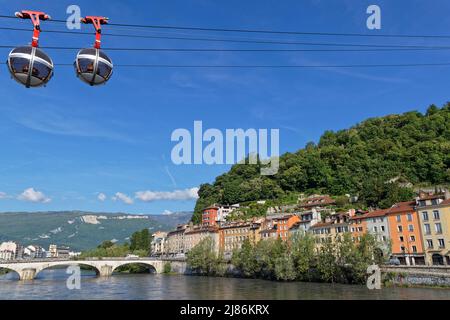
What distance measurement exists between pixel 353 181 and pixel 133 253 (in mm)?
63866

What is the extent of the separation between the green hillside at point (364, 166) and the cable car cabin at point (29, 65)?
74605mm

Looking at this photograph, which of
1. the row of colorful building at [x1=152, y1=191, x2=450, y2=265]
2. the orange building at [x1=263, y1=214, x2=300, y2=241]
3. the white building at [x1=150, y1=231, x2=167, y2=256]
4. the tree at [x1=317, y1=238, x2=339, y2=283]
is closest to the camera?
the tree at [x1=317, y1=238, x2=339, y2=283]

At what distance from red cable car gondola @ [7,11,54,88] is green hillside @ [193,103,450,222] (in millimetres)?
74631

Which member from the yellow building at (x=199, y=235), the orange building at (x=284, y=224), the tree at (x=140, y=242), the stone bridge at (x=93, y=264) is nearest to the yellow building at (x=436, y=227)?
the orange building at (x=284, y=224)

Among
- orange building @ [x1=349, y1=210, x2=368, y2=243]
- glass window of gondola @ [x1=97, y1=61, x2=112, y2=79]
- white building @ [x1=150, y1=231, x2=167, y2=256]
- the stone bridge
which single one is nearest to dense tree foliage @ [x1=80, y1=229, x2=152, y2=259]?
white building @ [x1=150, y1=231, x2=167, y2=256]

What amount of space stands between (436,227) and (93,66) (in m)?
50.0

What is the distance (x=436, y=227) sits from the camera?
4812 cm

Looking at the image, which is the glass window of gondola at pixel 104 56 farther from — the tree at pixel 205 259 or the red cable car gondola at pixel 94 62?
the tree at pixel 205 259

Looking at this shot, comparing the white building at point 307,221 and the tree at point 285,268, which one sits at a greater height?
the white building at point 307,221

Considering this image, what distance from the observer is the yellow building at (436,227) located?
46.8 m

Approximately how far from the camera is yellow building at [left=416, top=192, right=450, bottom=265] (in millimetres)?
46750

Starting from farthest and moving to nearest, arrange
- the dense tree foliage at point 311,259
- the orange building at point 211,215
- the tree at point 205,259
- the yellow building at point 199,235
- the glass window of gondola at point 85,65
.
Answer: the orange building at point 211,215
the yellow building at point 199,235
the tree at point 205,259
the dense tree foliage at point 311,259
the glass window of gondola at point 85,65

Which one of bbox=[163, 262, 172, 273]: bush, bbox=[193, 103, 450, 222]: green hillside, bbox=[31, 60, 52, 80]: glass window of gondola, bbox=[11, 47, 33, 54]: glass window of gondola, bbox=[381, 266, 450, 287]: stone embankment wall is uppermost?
bbox=[193, 103, 450, 222]: green hillside

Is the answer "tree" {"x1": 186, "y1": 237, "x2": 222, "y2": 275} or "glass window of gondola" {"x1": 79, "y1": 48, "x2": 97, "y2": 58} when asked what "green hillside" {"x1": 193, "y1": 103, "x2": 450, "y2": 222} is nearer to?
"tree" {"x1": 186, "y1": 237, "x2": 222, "y2": 275}
